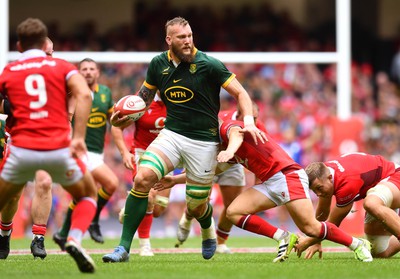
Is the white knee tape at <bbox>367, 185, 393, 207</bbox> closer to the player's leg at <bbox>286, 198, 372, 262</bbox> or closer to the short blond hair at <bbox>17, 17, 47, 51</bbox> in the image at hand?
the player's leg at <bbox>286, 198, 372, 262</bbox>

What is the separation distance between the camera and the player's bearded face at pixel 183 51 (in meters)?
9.07

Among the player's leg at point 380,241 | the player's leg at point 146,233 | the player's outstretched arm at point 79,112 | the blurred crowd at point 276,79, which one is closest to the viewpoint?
the player's outstretched arm at point 79,112

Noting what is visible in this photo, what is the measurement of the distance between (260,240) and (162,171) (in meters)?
5.61

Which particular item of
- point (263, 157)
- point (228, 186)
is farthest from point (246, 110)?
point (228, 186)

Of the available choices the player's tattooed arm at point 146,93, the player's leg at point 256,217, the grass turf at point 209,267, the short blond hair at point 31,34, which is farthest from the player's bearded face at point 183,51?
the grass turf at point 209,267

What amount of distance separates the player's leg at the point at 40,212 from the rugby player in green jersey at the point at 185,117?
926 mm

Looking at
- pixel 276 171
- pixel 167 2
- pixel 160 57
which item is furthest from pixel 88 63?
pixel 167 2

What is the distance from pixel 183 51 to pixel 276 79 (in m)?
11.8

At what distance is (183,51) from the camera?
9086 millimetres

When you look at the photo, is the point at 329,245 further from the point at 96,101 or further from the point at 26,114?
the point at 26,114

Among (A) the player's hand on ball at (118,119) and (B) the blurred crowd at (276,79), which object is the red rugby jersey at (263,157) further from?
(B) the blurred crowd at (276,79)

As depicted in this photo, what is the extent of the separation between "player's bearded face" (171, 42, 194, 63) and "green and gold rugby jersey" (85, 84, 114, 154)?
10.8ft

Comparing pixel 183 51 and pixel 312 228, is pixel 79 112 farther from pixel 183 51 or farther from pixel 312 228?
pixel 312 228

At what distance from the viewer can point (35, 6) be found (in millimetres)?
22891
